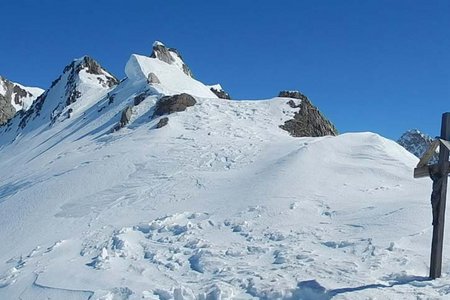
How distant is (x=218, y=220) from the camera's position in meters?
11.8

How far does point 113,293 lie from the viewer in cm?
815

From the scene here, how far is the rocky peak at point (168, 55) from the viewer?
60.7 m

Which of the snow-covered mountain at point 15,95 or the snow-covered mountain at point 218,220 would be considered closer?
the snow-covered mountain at point 218,220

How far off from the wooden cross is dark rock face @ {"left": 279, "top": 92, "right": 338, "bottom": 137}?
19.2 meters

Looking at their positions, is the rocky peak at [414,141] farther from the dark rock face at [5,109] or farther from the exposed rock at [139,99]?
the exposed rock at [139,99]

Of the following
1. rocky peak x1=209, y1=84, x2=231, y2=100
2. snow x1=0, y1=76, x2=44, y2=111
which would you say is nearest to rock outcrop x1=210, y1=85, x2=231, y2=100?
rocky peak x1=209, y1=84, x2=231, y2=100

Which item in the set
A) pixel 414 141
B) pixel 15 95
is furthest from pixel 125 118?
pixel 414 141

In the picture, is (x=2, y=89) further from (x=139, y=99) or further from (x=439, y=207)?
(x=439, y=207)

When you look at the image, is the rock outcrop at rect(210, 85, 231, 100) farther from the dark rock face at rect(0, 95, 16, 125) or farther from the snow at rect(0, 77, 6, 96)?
the snow at rect(0, 77, 6, 96)

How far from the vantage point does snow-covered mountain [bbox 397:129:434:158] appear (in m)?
156

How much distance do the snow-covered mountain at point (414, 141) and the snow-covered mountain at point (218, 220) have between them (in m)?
143

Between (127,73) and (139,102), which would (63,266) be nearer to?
(139,102)

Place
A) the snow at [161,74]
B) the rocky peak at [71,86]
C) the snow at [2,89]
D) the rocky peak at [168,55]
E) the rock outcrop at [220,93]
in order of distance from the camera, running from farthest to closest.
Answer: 1. the snow at [2,89]
2. the rocky peak at [168,55]
3. the rocky peak at [71,86]
4. the rock outcrop at [220,93]
5. the snow at [161,74]

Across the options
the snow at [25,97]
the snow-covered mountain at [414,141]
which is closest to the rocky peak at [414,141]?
the snow-covered mountain at [414,141]
